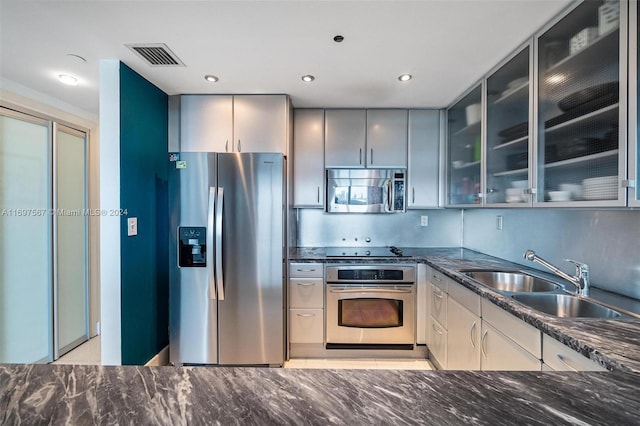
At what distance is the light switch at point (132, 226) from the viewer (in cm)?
199

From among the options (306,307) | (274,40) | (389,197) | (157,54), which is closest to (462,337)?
(306,307)

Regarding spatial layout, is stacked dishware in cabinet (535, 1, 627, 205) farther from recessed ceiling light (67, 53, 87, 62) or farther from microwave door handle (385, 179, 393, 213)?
recessed ceiling light (67, 53, 87, 62)

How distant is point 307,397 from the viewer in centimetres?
54

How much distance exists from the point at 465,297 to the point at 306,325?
1.39m

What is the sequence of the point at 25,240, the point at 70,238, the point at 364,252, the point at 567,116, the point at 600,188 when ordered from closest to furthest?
1. the point at 600,188
2. the point at 567,116
3. the point at 25,240
4. the point at 70,238
5. the point at 364,252

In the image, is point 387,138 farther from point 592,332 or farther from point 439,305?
point 592,332

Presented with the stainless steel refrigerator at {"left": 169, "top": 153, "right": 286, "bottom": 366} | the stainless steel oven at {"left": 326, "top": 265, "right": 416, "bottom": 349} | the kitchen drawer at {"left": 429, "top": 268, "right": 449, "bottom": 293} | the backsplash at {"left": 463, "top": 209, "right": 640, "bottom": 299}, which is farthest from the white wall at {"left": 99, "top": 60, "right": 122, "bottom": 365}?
the backsplash at {"left": 463, "top": 209, "right": 640, "bottom": 299}

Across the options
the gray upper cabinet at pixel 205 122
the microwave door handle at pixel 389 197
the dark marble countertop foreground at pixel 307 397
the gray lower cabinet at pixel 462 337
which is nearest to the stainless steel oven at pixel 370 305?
the gray lower cabinet at pixel 462 337

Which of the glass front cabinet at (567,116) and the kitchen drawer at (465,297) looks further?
the kitchen drawer at (465,297)

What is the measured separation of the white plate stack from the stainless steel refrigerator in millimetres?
1898

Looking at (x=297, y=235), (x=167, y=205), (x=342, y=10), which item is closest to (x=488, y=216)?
(x=297, y=235)

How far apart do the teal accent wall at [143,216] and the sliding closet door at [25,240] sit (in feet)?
3.57

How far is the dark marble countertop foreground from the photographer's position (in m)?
0.48

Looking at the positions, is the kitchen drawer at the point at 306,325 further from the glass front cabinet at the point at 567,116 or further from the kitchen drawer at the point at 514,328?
the glass front cabinet at the point at 567,116
